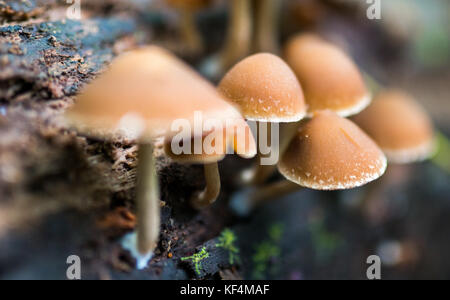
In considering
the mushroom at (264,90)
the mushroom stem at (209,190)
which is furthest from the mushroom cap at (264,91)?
the mushroom stem at (209,190)

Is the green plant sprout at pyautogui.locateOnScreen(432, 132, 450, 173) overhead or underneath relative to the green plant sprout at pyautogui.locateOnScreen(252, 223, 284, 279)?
overhead

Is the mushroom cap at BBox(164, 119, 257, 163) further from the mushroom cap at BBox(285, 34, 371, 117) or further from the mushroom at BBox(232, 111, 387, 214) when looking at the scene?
the mushroom cap at BBox(285, 34, 371, 117)

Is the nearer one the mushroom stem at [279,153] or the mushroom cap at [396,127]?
the mushroom stem at [279,153]

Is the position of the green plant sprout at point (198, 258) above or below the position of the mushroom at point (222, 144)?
below

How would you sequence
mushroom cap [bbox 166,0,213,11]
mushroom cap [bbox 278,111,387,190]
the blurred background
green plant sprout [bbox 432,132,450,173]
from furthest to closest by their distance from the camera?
green plant sprout [bbox 432,132,450,173] < mushroom cap [bbox 166,0,213,11] < mushroom cap [bbox 278,111,387,190] < the blurred background

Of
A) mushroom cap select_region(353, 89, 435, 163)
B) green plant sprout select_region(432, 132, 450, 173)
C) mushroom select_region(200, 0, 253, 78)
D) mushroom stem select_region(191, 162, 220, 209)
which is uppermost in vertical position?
mushroom select_region(200, 0, 253, 78)

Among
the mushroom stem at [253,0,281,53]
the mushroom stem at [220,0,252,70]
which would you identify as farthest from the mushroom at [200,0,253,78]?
the mushroom stem at [253,0,281,53]

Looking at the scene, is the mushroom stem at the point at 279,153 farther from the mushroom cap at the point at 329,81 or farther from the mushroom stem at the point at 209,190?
the mushroom stem at the point at 209,190

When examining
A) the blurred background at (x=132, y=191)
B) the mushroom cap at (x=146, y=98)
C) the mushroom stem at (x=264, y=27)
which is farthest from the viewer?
the mushroom stem at (x=264, y=27)
